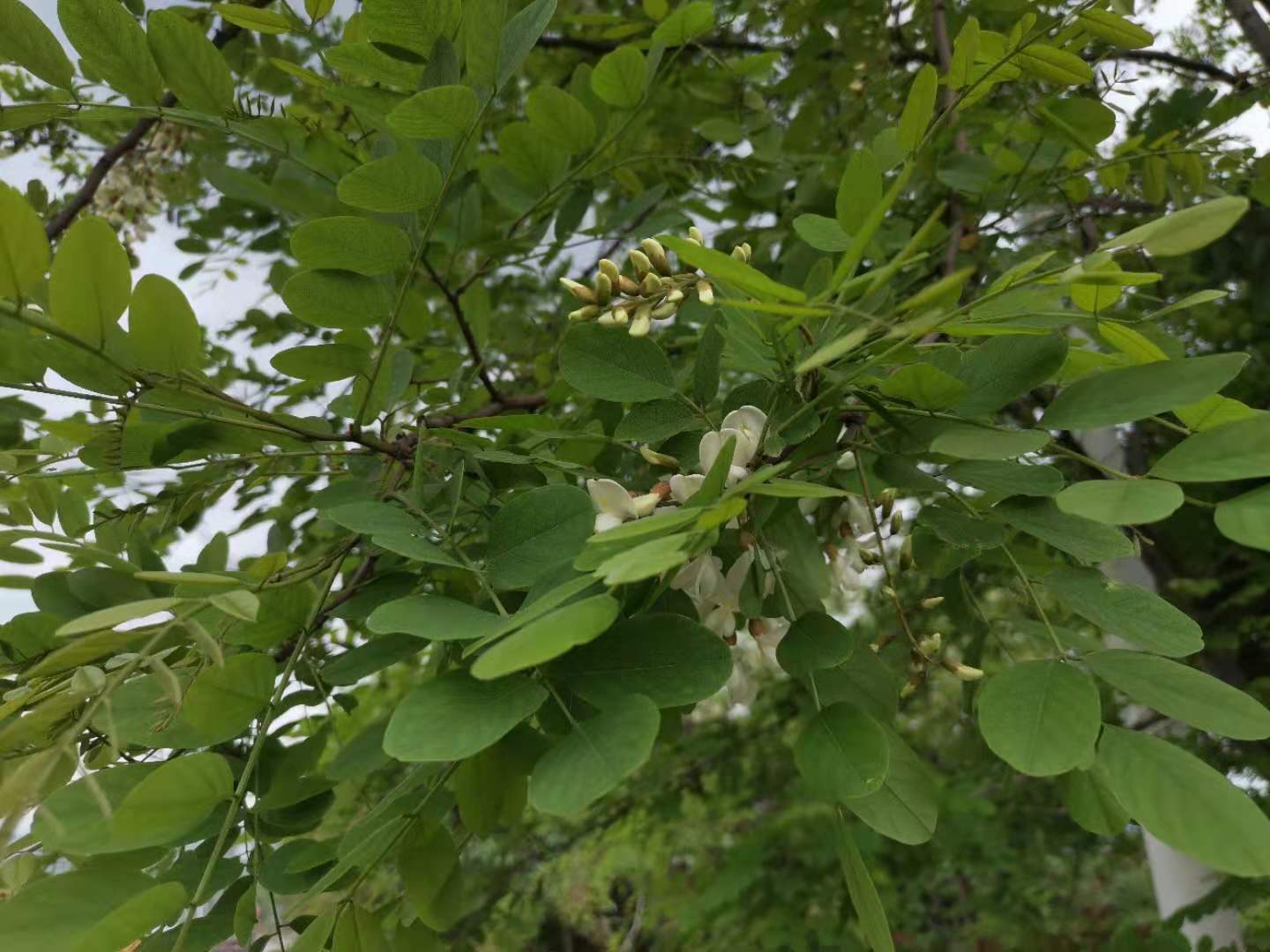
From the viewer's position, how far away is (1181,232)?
38 cm

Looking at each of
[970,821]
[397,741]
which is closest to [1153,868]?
[970,821]

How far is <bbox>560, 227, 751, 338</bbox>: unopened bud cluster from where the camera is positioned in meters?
0.50

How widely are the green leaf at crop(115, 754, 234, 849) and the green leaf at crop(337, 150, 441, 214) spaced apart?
31 centimetres

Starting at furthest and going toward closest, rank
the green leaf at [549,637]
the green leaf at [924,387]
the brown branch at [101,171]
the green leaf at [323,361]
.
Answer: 1. the brown branch at [101,171]
2. the green leaf at [323,361]
3. the green leaf at [924,387]
4. the green leaf at [549,637]

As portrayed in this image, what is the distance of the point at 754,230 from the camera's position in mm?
1163

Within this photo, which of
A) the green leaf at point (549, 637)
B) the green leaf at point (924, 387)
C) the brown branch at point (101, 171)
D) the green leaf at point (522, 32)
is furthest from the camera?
the brown branch at point (101, 171)

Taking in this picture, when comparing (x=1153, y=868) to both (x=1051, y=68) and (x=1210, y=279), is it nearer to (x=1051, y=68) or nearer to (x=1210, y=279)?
(x=1210, y=279)

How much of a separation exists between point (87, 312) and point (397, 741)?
0.90 feet

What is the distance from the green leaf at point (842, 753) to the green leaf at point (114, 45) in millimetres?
573

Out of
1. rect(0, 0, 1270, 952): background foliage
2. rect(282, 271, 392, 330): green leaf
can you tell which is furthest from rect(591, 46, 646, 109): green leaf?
rect(282, 271, 392, 330): green leaf

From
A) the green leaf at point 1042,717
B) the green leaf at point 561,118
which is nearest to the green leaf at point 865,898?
the green leaf at point 1042,717

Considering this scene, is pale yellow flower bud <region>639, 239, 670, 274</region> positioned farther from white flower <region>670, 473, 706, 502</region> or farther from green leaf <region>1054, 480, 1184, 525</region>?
green leaf <region>1054, 480, 1184, 525</region>

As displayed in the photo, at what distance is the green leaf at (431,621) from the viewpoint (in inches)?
14.7

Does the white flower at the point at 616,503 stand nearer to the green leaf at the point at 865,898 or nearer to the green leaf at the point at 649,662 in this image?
the green leaf at the point at 649,662
